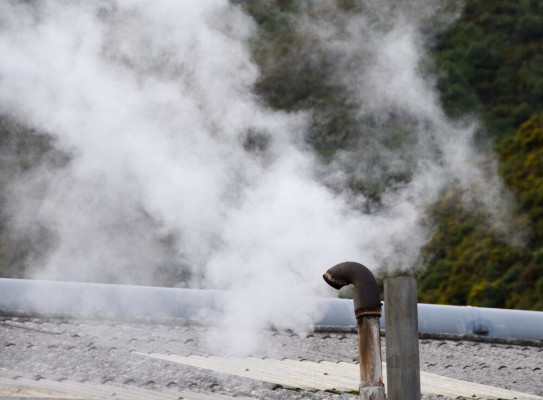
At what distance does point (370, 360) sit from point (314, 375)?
8.16 ft

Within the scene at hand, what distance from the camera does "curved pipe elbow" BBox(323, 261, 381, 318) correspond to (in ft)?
23.4

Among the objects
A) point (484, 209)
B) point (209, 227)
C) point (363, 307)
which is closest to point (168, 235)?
point (209, 227)

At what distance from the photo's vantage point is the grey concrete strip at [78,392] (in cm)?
686

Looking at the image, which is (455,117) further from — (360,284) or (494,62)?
(360,284)

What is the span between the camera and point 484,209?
158 feet

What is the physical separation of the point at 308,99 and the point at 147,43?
8.04 meters

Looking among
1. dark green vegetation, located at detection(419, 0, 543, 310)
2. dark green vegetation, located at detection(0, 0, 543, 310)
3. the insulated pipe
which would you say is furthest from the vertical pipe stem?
dark green vegetation, located at detection(419, 0, 543, 310)

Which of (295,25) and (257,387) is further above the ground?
(295,25)

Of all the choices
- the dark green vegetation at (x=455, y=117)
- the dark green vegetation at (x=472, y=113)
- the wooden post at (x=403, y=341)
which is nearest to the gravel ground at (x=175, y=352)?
the wooden post at (x=403, y=341)

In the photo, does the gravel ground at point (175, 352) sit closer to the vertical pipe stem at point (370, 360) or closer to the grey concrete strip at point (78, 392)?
the grey concrete strip at point (78, 392)

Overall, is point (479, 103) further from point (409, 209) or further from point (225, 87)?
point (225, 87)

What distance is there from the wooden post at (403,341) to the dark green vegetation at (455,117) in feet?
25.3

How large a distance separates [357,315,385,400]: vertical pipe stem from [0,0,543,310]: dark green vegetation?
754 centimetres

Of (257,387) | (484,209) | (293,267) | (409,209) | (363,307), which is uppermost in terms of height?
(484,209)
